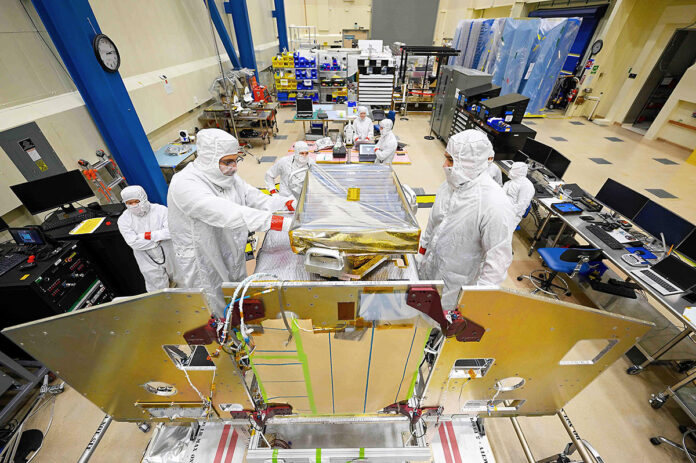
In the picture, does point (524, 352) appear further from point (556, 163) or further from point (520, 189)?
point (556, 163)

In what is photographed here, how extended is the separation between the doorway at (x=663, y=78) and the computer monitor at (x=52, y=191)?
12.6m

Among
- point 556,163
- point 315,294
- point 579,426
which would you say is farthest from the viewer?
point 556,163

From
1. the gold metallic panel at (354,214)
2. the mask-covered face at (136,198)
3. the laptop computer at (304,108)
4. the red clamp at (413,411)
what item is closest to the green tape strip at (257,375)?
the gold metallic panel at (354,214)

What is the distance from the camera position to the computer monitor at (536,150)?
4.51 meters

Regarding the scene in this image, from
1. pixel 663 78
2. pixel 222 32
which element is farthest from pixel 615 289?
pixel 222 32

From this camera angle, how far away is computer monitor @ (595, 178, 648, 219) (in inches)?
129

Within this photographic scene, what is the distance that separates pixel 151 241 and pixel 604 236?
481 centimetres

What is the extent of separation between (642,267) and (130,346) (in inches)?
166

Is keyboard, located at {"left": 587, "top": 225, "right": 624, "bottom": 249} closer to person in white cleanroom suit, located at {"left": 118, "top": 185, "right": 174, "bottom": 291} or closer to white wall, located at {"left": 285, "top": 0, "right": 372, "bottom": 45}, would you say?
person in white cleanroom suit, located at {"left": 118, "top": 185, "right": 174, "bottom": 291}

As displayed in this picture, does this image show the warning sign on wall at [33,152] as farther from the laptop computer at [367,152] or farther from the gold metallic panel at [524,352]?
the gold metallic panel at [524,352]

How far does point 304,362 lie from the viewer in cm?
126

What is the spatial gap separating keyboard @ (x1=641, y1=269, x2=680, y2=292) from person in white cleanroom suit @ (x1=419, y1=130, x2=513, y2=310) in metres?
2.02

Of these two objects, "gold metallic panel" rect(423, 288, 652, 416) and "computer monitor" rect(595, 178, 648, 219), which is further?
"computer monitor" rect(595, 178, 648, 219)

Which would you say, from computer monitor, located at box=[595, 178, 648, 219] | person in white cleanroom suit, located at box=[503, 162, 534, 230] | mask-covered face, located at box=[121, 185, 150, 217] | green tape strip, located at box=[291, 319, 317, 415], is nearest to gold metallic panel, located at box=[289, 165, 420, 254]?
green tape strip, located at box=[291, 319, 317, 415]
